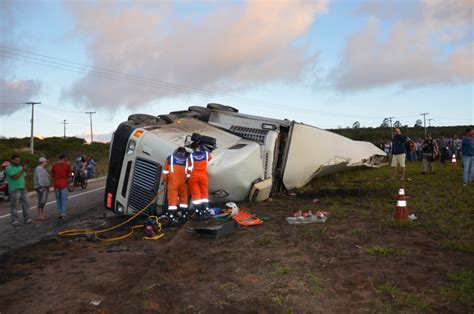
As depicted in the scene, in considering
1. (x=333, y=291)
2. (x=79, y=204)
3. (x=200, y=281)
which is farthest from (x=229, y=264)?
(x=79, y=204)

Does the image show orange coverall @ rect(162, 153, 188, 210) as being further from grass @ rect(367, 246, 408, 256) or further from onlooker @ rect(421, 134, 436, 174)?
onlooker @ rect(421, 134, 436, 174)

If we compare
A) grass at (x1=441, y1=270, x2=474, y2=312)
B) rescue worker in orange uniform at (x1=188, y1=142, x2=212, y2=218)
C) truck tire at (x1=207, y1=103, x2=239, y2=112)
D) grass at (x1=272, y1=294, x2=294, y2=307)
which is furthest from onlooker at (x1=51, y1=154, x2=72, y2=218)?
grass at (x1=441, y1=270, x2=474, y2=312)

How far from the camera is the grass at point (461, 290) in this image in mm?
3164

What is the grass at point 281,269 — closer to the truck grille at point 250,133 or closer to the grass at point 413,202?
the grass at point 413,202

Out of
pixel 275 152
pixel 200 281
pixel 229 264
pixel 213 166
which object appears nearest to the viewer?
pixel 200 281

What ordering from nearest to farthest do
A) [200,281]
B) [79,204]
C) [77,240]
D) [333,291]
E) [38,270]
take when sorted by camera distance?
[333,291] → [200,281] → [38,270] → [77,240] → [79,204]

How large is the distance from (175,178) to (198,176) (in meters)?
0.37

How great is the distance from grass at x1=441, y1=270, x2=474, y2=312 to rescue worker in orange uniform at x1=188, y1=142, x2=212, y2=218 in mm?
3938

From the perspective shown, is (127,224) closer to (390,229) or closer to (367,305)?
(390,229)

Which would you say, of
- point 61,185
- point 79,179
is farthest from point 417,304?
point 79,179

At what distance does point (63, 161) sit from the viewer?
9000mm

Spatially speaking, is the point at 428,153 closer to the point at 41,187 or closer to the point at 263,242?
the point at 263,242

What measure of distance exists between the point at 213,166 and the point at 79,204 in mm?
5704

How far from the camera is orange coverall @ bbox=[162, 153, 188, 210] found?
6.67 m
